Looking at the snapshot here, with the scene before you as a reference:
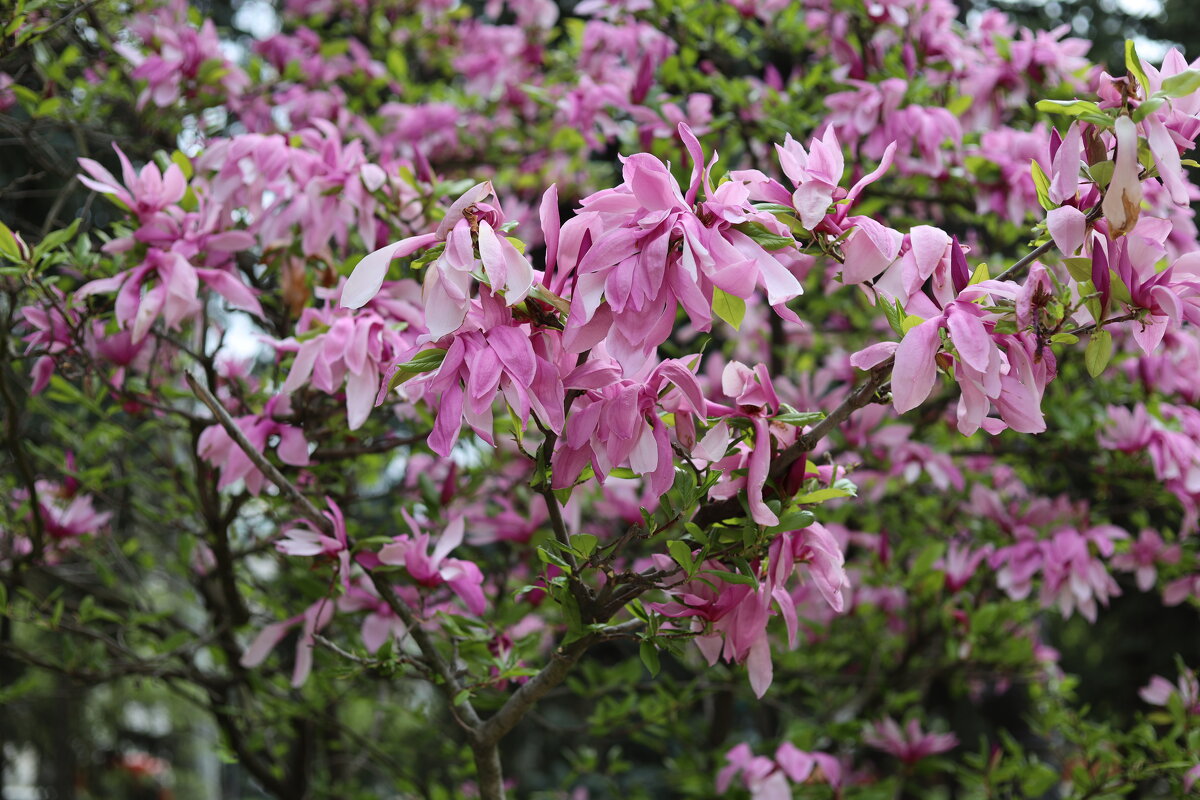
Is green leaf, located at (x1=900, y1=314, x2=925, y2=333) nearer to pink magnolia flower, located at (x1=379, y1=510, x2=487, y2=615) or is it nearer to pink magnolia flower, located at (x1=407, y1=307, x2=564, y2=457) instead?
pink magnolia flower, located at (x1=407, y1=307, x2=564, y2=457)

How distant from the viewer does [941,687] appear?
3.71 metres

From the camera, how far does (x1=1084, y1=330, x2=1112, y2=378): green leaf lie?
872 mm

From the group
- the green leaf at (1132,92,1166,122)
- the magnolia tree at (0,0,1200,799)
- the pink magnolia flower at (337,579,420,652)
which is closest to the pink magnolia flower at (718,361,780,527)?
the magnolia tree at (0,0,1200,799)

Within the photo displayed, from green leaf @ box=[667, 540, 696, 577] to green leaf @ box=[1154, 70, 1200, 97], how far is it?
0.56 meters

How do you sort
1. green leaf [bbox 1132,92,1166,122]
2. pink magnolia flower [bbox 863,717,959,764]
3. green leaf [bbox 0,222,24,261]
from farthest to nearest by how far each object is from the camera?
pink magnolia flower [bbox 863,717,959,764] → green leaf [bbox 0,222,24,261] → green leaf [bbox 1132,92,1166,122]

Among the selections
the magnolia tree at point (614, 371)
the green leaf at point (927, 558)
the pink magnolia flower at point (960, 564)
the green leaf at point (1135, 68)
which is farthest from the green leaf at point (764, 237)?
the pink magnolia flower at point (960, 564)

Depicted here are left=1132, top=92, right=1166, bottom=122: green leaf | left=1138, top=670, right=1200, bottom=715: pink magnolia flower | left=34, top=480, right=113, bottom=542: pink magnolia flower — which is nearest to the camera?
left=1132, top=92, right=1166, bottom=122: green leaf

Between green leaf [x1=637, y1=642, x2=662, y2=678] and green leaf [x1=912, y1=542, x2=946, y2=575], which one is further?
green leaf [x1=912, y1=542, x2=946, y2=575]

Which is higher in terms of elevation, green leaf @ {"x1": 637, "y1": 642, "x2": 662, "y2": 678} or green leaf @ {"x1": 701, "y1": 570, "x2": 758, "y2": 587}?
green leaf @ {"x1": 701, "y1": 570, "x2": 758, "y2": 587}

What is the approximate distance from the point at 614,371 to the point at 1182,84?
0.52 m

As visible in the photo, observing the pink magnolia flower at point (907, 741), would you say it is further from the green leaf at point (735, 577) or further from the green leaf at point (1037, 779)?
the green leaf at point (735, 577)

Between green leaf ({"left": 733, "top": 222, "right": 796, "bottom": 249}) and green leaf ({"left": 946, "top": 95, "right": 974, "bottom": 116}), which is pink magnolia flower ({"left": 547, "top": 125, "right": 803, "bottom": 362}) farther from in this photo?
green leaf ({"left": 946, "top": 95, "right": 974, "bottom": 116})

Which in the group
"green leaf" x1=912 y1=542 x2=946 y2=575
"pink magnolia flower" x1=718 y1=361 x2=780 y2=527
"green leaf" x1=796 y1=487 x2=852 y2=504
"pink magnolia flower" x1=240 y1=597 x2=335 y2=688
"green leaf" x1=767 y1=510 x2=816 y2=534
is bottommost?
"green leaf" x1=912 y1=542 x2=946 y2=575

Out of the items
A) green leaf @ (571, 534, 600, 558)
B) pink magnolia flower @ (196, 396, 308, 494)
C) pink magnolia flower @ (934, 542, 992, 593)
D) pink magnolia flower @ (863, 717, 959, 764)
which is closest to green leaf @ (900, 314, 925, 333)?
green leaf @ (571, 534, 600, 558)
